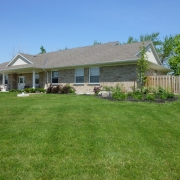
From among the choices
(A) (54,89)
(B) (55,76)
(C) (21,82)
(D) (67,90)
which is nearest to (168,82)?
(D) (67,90)

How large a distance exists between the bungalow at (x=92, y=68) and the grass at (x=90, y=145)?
8816mm

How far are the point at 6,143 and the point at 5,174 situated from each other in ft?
5.08

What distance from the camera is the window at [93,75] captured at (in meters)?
18.2

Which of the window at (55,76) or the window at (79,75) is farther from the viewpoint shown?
the window at (55,76)

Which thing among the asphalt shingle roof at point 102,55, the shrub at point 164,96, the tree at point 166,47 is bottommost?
the shrub at point 164,96

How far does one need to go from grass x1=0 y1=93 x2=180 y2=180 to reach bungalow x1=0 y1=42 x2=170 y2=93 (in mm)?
8816

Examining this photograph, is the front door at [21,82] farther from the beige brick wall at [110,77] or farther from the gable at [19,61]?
the beige brick wall at [110,77]

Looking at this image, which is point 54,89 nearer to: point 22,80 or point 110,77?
point 110,77

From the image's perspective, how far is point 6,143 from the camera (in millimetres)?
5055

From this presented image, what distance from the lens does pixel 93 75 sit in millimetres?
18438

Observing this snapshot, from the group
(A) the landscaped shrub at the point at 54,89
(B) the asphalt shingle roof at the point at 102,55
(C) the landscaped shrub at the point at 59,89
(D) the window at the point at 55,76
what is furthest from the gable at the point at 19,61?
(C) the landscaped shrub at the point at 59,89

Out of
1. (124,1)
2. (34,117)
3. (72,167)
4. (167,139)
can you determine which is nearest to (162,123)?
(167,139)

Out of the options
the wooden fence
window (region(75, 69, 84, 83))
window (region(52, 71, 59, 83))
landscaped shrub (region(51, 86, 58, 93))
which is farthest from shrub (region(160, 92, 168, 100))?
window (region(52, 71, 59, 83))

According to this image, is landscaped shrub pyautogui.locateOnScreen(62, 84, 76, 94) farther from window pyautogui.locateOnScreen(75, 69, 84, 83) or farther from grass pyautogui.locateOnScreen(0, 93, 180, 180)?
grass pyautogui.locateOnScreen(0, 93, 180, 180)
